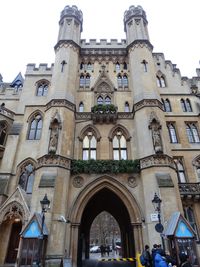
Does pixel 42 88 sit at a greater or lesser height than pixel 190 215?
greater

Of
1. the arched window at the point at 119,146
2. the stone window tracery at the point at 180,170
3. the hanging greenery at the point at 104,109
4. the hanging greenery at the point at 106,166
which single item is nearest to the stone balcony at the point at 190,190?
the stone window tracery at the point at 180,170

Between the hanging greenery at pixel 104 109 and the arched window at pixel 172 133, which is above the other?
the hanging greenery at pixel 104 109

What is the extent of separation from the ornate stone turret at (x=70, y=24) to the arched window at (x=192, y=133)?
1542 centimetres

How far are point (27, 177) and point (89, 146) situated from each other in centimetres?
573

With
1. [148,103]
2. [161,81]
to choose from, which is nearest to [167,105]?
[161,81]

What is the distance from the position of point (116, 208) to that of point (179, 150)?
8.41 m

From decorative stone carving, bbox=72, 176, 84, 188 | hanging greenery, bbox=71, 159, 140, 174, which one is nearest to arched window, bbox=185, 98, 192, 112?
hanging greenery, bbox=71, 159, 140, 174

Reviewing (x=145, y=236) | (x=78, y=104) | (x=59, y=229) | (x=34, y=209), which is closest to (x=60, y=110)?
(x=78, y=104)

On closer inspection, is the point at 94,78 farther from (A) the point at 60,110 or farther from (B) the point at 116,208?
(B) the point at 116,208

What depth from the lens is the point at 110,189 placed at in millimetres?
14922

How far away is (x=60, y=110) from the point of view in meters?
16.9

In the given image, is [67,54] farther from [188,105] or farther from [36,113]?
[188,105]

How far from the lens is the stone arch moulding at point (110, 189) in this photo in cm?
1384

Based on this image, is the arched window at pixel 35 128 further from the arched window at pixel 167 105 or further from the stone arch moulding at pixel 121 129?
the arched window at pixel 167 105
